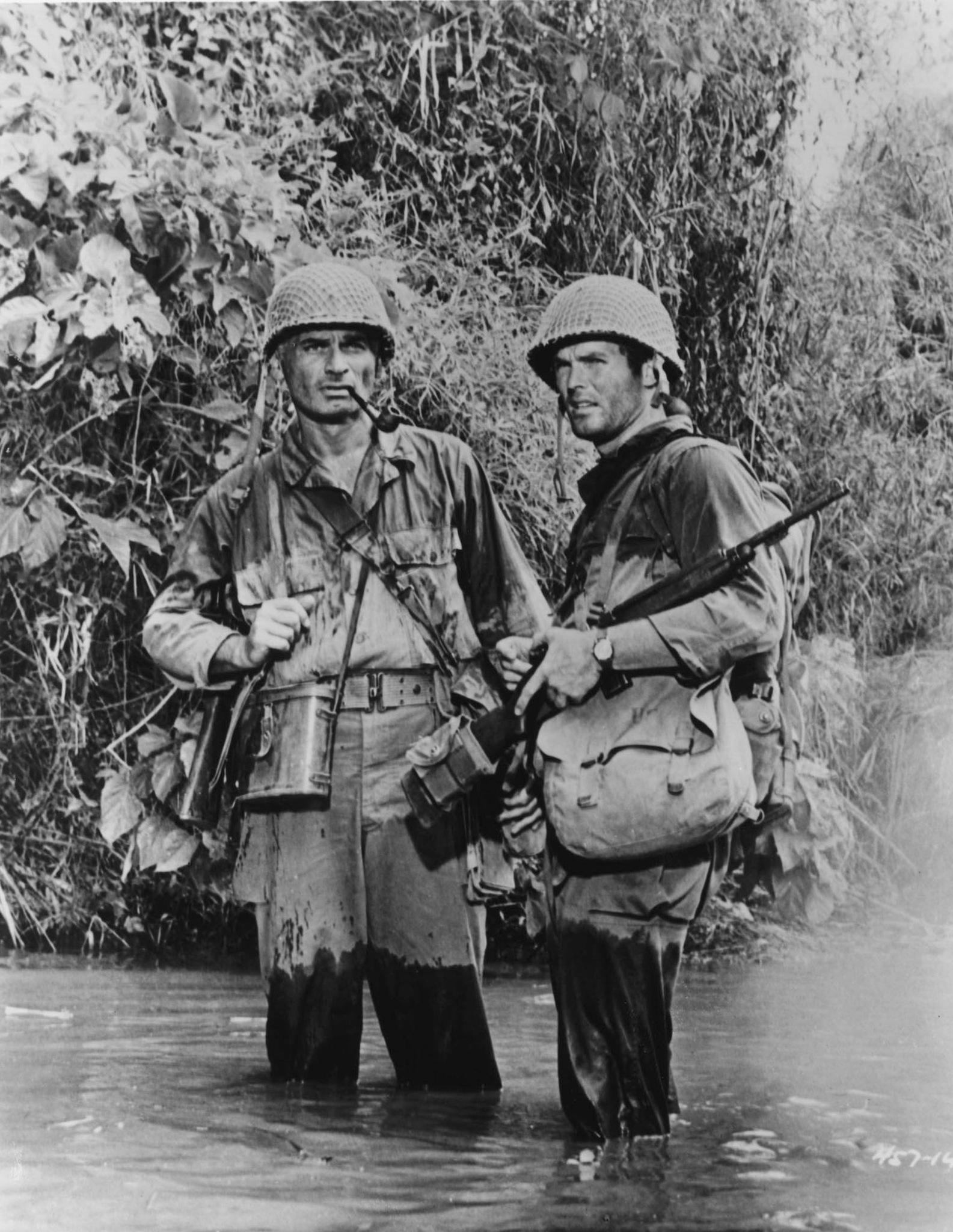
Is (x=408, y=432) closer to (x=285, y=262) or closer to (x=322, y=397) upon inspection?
(x=322, y=397)

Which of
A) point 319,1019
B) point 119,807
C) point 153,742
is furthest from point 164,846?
point 319,1019

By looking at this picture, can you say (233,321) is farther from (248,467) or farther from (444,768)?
(444,768)

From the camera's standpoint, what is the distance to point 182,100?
→ 666 cm

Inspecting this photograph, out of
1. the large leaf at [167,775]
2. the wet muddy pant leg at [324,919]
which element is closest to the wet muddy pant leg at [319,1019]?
the wet muddy pant leg at [324,919]

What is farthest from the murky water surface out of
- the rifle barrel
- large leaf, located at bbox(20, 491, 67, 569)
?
large leaf, located at bbox(20, 491, 67, 569)

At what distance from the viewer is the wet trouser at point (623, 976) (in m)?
3.89

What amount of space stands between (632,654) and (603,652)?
0.19 ft

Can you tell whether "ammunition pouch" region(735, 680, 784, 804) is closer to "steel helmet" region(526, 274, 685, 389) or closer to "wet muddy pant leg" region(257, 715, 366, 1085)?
"steel helmet" region(526, 274, 685, 389)

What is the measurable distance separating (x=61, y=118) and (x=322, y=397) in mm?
2340

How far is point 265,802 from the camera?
4.56 meters

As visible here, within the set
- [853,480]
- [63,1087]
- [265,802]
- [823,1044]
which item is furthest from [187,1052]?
[853,480]

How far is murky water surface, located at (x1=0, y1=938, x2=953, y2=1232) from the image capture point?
11.6ft

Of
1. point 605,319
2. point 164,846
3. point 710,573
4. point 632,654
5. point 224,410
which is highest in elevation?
point 224,410

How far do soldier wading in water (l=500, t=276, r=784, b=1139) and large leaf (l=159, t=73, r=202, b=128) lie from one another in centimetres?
300
